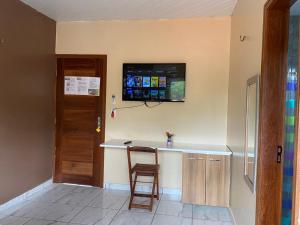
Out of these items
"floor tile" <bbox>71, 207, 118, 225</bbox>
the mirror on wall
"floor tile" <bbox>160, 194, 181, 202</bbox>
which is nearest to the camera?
the mirror on wall

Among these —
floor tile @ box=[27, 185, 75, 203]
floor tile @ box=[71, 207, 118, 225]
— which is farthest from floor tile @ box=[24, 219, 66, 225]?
floor tile @ box=[27, 185, 75, 203]

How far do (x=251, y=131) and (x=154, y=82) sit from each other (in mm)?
2024

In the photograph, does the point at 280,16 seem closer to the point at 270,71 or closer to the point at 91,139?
the point at 270,71

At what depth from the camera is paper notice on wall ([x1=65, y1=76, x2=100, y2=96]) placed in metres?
4.37

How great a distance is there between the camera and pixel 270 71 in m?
1.97

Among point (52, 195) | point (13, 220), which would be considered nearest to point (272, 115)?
point (13, 220)

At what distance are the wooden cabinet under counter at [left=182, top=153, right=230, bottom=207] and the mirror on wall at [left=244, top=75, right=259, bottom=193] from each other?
1044mm

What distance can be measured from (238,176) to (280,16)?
5.86 feet

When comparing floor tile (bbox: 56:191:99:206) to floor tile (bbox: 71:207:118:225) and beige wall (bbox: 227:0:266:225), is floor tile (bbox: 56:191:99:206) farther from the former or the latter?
beige wall (bbox: 227:0:266:225)

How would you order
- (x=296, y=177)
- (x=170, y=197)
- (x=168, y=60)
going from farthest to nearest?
(x=168, y=60) < (x=170, y=197) < (x=296, y=177)

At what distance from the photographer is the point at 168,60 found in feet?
13.7

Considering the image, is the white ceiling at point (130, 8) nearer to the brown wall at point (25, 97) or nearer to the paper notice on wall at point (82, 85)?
the brown wall at point (25, 97)

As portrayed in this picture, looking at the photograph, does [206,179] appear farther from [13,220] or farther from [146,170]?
[13,220]

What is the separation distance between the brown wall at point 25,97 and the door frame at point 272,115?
9.46ft
